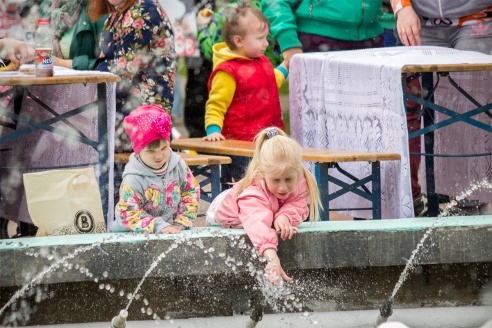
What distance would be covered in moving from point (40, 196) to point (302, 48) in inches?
113

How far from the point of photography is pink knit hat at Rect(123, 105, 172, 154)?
5.56 meters

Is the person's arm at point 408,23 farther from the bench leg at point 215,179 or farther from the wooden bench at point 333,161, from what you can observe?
the bench leg at point 215,179

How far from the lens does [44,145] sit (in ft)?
23.6

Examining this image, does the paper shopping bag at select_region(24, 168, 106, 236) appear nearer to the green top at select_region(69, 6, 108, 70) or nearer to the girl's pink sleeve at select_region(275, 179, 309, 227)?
the girl's pink sleeve at select_region(275, 179, 309, 227)

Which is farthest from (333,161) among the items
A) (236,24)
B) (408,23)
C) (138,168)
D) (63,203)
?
(236,24)

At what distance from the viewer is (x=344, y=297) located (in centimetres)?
561

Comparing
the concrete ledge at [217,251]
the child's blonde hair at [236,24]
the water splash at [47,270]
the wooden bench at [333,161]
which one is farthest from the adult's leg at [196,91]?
the water splash at [47,270]

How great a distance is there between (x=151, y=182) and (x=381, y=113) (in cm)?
165

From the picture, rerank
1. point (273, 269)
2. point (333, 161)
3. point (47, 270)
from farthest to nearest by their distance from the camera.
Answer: point (333, 161) < point (47, 270) < point (273, 269)

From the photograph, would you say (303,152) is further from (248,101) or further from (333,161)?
(248,101)

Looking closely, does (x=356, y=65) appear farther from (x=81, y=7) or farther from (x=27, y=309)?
(x=27, y=309)

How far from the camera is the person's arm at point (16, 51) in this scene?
688cm

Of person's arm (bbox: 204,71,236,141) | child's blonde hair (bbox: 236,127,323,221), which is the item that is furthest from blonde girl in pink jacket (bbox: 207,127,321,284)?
person's arm (bbox: 204,71,236,141)

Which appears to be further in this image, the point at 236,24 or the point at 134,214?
the point at 236,24
